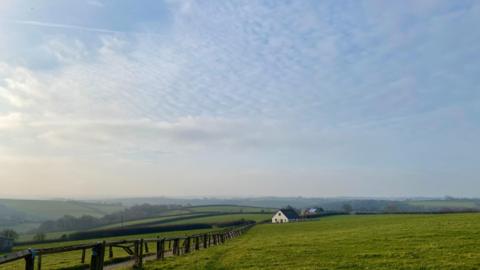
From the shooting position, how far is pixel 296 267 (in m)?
15.0

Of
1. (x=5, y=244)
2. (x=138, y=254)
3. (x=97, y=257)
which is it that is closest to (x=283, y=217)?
(x=5, y=244)

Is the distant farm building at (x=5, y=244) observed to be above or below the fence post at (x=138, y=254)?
below

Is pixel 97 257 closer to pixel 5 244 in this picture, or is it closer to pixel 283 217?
pixel 5 244

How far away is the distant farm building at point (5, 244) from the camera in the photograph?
2377 inches

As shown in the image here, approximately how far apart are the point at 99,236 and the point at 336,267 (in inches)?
2850

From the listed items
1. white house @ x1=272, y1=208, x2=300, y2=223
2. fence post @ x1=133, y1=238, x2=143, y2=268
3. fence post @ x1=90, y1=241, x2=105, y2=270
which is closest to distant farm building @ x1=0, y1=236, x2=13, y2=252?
fence post @ x1=133, y1=238, x2=143, y2=268

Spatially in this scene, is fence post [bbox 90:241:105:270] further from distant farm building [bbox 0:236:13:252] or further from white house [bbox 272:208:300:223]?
white house [bbox 272:208:300:223]

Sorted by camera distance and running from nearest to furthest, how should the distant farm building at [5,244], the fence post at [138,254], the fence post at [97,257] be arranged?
the fence post at [97,257], the fence post at [138,254], the distant farm building at [5,244]

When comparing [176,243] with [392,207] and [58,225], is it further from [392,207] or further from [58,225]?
[392,207]

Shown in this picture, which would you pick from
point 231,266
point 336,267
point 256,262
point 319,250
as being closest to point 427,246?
point 319,250

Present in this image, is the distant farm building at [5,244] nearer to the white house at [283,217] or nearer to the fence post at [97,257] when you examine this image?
the fence post at [97,257]

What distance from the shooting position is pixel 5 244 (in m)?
61.7

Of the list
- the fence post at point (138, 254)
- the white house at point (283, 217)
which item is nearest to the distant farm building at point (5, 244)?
the fence post at point (138, 254)

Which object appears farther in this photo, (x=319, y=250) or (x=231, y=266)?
(x=319, y=250)
